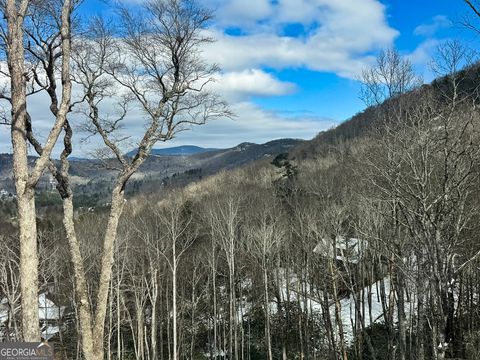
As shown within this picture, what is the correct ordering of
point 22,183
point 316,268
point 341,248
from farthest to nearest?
1. point 316,268
2. point 341,248
3. point 22,183

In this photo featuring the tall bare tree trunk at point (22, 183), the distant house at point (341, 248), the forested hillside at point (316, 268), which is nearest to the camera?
the tall bare tree trunk at point (22, 183)

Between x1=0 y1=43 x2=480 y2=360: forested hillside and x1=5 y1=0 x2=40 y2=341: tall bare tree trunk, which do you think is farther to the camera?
x1=0 y1=43 x2=480 y2=360: forested hillside

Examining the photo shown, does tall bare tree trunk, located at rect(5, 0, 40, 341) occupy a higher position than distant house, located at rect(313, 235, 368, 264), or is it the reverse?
tall bare tree trunk, located at rect(5, 0, 40, 341)

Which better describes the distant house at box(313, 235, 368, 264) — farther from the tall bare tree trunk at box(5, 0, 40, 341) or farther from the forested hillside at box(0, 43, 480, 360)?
the tall bare tree trunk at box(5, 0, 40, 341)

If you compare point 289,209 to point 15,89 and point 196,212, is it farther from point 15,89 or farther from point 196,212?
point 15,89

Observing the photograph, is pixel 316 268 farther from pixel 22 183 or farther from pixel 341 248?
pixel 22 183

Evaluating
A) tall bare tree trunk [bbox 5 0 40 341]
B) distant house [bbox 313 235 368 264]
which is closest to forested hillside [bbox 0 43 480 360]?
distant house [bbox 313 235 368 264]

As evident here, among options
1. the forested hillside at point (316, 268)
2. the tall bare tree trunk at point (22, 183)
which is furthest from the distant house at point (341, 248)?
the tall bare tree trunk at point (22, 183)

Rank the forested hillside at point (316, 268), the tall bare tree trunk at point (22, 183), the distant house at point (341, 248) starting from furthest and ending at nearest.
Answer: the distant house at point (341, 248) → the forested hillside at point (316, 268) → the tall bare tree trunk at point (22, 183)

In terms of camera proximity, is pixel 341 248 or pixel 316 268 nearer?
pixel 341 248

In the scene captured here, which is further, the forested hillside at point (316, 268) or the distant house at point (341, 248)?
the distant house at point (341, 248)

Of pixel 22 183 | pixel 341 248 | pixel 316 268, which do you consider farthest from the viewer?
pixel 316 268

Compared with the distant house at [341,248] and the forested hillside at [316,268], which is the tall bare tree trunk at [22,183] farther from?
the distant house at [341,248]

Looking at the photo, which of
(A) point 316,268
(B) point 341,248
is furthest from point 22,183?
(A) point 316,268
